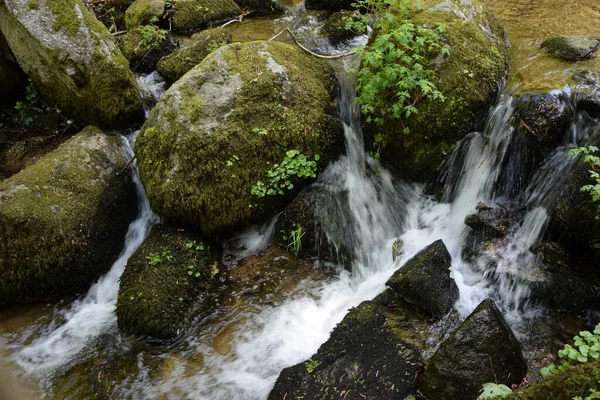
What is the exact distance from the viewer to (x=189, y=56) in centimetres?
736

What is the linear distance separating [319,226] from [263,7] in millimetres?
6201

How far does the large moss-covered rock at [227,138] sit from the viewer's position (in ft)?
17.3

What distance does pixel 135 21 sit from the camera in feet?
29.2

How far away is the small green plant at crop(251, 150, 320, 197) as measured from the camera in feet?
17.7

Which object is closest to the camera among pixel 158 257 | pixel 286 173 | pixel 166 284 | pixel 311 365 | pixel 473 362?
pixel 473 362

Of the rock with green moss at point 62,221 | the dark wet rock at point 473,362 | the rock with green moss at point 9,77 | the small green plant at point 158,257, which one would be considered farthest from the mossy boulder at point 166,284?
the rock with green moss at point 9,77

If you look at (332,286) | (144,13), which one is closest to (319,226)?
(332,286)

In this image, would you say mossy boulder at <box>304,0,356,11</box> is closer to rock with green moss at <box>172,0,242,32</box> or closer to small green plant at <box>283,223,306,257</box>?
rock with green moss at <box>172,0,242,32</box>

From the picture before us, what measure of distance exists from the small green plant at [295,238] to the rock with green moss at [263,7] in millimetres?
6064

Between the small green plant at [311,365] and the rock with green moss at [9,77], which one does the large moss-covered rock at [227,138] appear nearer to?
the small green plant at [311,365]

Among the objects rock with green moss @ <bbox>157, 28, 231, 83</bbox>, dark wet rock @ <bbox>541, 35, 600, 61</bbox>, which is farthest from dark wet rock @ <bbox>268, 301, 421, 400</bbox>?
rock with green moss @ <bbox>157, 28, 231, 83</bbox>

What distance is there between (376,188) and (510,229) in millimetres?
1706

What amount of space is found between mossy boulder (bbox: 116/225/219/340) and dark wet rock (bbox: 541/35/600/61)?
5.39 meters

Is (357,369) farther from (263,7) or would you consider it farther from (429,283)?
(263,7)
